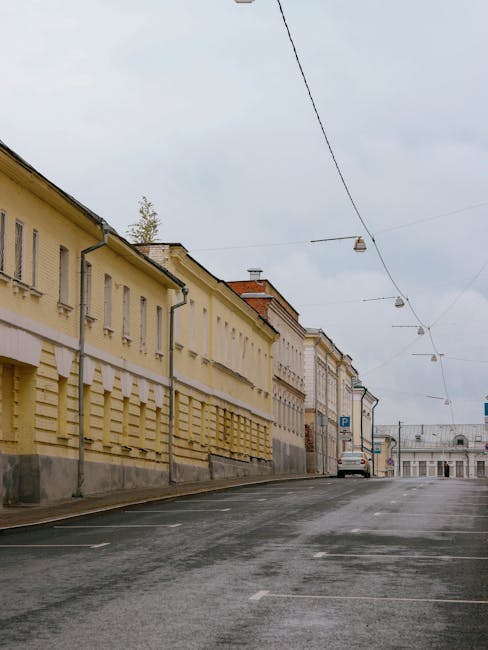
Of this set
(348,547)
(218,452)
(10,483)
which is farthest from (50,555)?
(218,452)

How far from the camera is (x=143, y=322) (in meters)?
39.6

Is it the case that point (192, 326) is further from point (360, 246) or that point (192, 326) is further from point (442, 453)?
point (442, 453)

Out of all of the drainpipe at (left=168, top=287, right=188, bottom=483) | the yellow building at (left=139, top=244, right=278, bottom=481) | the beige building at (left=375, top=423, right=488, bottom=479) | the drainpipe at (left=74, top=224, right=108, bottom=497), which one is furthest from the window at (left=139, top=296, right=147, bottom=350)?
the beige building at (left=375, top=423, right=488, bottom=479)

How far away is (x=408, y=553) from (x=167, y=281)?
25452 millimetres

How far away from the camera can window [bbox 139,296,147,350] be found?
128ft

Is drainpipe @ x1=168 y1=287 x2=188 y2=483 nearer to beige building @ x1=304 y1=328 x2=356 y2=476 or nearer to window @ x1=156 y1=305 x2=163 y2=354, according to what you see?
window @ x1=156 y1=305 x2=163 y2=354

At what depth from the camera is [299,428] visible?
77.5 metres

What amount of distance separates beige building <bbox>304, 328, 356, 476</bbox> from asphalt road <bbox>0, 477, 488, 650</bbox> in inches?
2204

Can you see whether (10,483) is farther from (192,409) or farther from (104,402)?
(192,409)

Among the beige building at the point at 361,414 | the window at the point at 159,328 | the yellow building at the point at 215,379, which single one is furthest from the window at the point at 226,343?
the beige building at the point at 361,414

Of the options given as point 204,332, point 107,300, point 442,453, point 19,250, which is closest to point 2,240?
point 19,250

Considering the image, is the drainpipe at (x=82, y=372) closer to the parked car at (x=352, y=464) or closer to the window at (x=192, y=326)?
the window at (x=192, y=326)

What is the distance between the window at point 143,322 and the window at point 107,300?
353cm

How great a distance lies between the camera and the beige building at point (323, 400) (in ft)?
270
